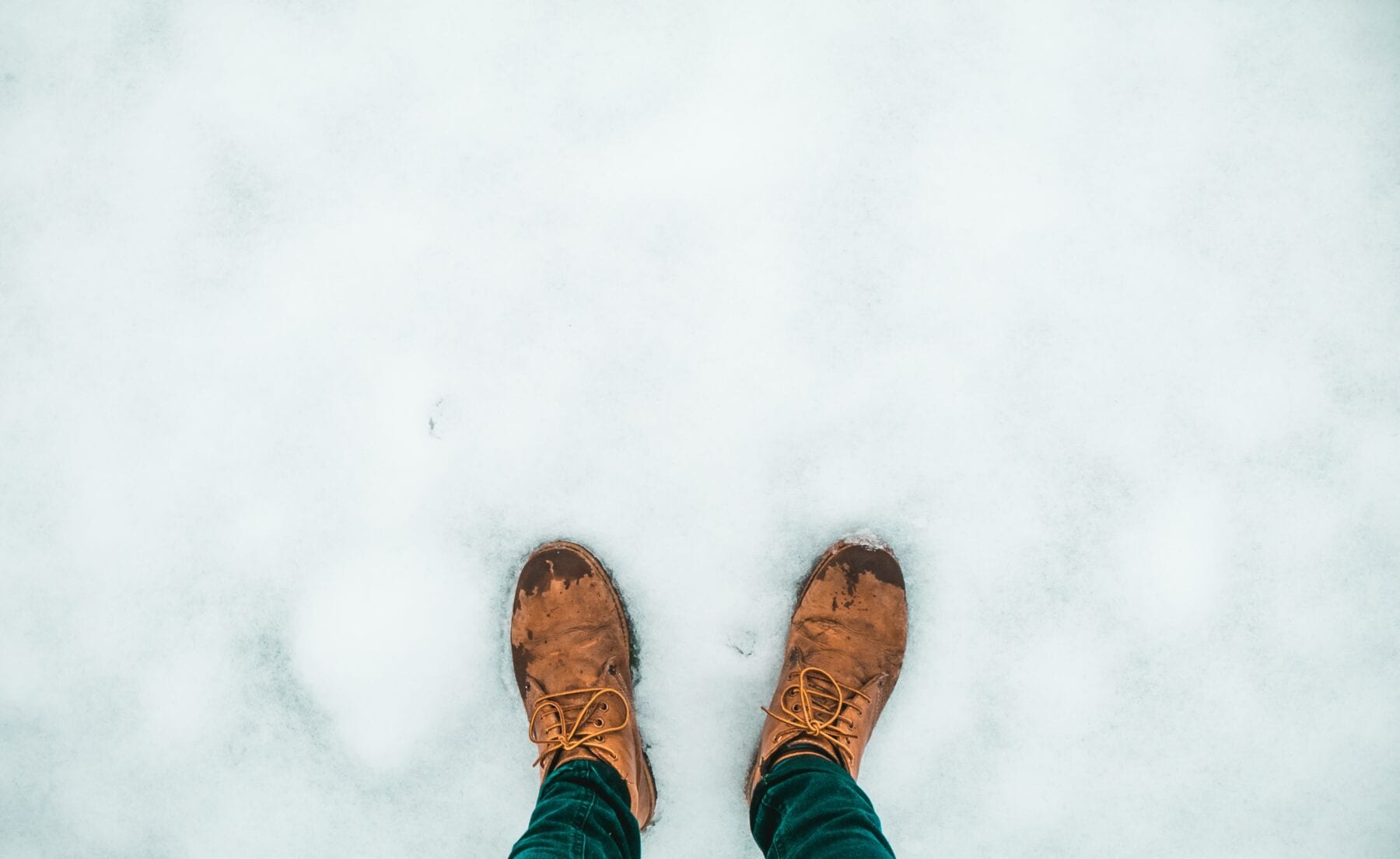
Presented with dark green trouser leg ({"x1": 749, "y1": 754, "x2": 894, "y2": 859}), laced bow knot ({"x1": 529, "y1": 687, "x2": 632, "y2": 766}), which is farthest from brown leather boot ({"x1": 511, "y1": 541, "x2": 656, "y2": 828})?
dark green trouser leg ({"x1": 749, "y1": 754, "x2": 894, "y2": 859})

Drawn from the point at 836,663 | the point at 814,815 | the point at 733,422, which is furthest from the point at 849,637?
the point at 733,422

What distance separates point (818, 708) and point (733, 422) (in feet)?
1.67

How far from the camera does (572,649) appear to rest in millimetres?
1207

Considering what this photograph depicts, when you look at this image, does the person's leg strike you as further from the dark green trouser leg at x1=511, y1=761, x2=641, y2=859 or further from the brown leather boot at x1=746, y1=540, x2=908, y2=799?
the dark green trouser leg at x1=511, y1=761, x2=641, y2=859

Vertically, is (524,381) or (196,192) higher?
(196,192)

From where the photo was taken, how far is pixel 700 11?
4.22ft

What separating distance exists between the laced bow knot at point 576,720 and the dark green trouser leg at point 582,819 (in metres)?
0.04

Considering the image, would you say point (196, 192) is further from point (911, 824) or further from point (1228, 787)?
point (1228, 787)

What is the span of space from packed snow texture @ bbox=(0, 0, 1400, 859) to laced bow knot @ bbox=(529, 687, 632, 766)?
0.35ft

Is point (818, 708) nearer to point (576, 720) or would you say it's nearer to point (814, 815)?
point (814, 815)

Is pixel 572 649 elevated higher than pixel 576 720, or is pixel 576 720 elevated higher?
pixel 572 649

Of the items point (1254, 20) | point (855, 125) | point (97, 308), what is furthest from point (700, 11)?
point (97, 308)

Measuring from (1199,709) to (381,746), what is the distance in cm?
149

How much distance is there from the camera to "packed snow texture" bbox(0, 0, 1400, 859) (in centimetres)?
125
